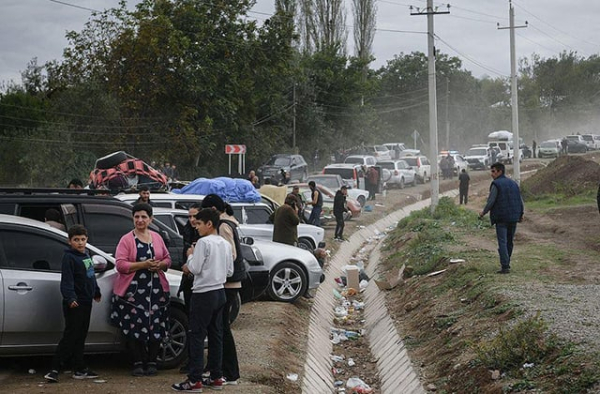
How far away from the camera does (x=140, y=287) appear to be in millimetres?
9461

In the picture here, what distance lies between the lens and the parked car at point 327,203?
29.2 m

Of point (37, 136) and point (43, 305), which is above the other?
point (37, 136)

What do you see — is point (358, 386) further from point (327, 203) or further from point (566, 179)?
point (566, 179)

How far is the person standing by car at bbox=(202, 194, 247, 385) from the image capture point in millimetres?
9445

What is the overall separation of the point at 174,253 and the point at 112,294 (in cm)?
368

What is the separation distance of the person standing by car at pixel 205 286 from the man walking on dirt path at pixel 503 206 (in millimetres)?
7340

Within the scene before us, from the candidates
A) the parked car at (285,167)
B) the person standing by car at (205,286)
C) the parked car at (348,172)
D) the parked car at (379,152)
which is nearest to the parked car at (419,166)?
the parked car at (379,152)

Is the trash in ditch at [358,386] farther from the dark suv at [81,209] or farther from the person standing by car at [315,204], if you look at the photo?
the person standing by car at [315,204]

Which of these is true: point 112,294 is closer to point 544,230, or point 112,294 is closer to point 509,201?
point 509,201

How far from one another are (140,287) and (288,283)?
6768 mm

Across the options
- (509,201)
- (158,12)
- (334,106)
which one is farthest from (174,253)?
(334,106)

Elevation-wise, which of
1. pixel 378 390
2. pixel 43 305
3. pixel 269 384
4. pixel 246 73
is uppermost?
pixel 246 73

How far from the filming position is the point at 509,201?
15453 mm

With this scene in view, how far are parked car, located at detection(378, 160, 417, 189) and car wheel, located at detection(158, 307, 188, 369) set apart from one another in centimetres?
4052
